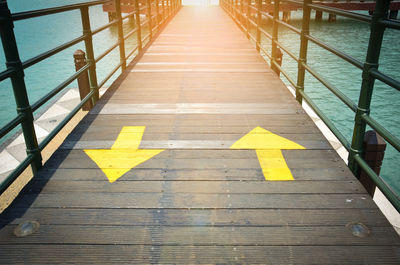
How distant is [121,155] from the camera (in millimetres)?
2697

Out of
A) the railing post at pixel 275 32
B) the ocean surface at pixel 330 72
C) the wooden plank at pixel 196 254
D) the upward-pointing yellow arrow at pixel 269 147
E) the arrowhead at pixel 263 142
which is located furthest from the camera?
the ocean surface at pixel 330 72

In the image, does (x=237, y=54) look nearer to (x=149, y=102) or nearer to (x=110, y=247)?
(x=149, y=102)

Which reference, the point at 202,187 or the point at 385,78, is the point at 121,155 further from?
the point at 385,78

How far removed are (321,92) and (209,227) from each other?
10041 mm

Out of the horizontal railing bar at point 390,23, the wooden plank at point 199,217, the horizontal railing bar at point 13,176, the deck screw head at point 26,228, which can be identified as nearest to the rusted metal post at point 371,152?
the wooden plank at point 199,217

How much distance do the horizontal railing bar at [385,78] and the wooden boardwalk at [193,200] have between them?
29.9 inches

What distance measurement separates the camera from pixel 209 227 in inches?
74.7

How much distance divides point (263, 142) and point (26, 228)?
6.32 ft

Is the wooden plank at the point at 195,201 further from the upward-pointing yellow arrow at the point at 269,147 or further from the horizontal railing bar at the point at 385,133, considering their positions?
the horizontal railing bar at the point at 385,133

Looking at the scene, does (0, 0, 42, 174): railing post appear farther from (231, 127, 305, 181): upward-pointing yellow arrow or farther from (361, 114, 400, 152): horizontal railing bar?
(361, 114, 400, 152): horizontal railing bar

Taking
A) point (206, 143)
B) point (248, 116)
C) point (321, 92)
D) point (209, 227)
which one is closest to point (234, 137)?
point (206, 143)

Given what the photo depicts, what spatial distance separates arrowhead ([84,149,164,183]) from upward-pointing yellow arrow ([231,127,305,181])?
77cm

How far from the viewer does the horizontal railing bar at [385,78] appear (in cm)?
180

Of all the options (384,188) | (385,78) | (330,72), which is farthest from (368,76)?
(330,72)
